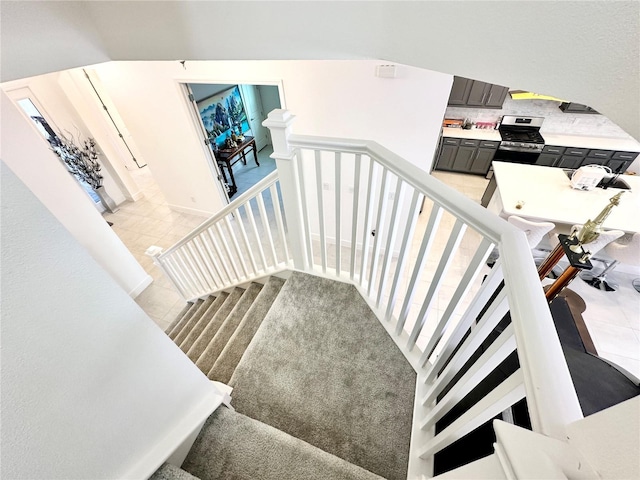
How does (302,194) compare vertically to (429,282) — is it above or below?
above

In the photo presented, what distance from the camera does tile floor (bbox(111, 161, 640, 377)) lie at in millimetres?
2635

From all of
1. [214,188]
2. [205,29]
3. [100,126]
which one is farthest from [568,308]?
[100,126]

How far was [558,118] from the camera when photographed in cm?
471

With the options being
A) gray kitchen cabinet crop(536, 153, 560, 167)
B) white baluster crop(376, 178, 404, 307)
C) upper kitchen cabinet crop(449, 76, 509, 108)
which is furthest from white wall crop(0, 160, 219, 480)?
gray kitchen cabinet crop(536, 153, 560, 167)

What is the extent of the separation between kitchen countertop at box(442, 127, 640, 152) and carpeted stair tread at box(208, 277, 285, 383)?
4627 mm

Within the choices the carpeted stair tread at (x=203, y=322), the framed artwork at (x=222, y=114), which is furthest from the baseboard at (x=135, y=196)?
the carpeted stair tread at (x=203, y=322)

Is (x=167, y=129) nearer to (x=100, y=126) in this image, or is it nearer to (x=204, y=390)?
(x=100, y=126)

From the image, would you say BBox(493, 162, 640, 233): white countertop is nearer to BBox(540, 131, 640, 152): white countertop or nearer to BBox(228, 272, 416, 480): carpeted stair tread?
BBox(540, 131, 640, 152): white countertop

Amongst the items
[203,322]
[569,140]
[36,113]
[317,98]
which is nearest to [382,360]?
[203,322]

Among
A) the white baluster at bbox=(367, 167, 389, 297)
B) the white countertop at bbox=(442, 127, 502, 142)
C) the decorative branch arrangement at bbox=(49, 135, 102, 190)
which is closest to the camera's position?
the white baluster at bbox=(367, 167, 389, 297)

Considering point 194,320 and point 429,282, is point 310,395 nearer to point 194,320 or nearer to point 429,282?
point 194,320

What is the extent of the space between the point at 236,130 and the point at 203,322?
14.3 feet

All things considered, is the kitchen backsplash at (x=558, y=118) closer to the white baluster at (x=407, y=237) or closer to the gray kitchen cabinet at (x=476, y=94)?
the gray kitchen cabinet at (x=476, y=94)

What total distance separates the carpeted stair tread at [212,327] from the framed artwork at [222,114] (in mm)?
3070
